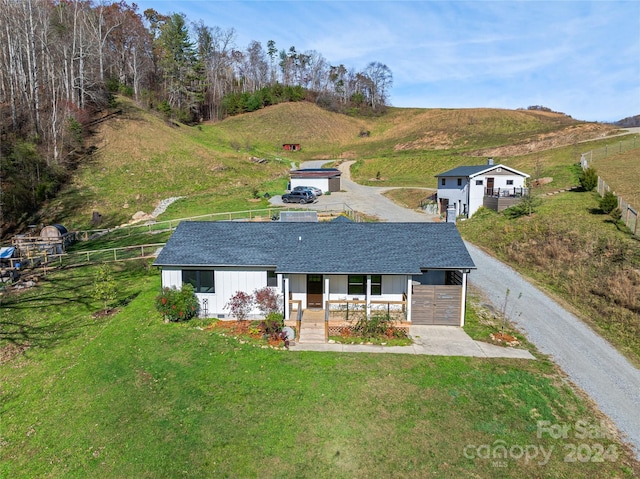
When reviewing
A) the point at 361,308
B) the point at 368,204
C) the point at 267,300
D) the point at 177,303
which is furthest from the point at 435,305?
the point at 368,204

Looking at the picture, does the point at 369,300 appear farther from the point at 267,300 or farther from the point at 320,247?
the point at 267,300

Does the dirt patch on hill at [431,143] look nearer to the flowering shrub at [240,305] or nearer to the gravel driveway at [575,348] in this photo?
the gravel driveway at [575,348]

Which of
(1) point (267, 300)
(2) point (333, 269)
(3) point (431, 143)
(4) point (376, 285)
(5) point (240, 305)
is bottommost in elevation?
(5) point (240, 305)

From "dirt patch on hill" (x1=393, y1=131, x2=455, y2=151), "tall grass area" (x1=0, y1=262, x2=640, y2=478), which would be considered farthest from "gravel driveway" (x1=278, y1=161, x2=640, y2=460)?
"dirt patch on hill" (x1=393, y1=131, x2=455, y2=151)

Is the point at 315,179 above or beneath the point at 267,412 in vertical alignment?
above

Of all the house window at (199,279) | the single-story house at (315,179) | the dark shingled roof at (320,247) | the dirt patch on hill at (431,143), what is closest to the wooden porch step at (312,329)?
the dark shingled roof at (320,247)

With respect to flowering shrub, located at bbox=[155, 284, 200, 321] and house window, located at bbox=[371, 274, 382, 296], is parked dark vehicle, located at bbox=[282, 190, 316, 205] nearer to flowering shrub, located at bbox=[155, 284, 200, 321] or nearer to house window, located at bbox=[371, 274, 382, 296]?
house window, located at bbox=[371, 274, 382, 296]

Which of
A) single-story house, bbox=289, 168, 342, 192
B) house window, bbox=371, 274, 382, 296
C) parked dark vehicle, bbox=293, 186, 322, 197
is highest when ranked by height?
single-story house, bbox=289, 168, 342, 192
